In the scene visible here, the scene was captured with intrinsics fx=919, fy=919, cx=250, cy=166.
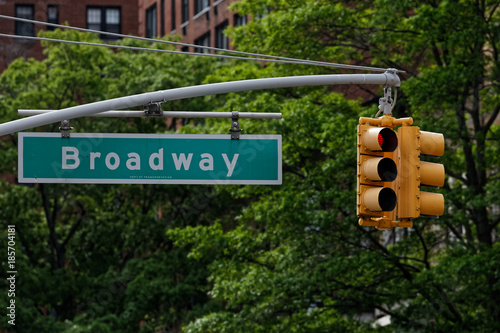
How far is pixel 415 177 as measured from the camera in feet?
26.0

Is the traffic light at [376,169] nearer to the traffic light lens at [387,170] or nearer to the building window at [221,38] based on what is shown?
the traffic light lens at [387,170]

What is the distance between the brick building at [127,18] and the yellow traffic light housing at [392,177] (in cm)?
3701

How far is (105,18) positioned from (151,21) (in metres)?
5.24

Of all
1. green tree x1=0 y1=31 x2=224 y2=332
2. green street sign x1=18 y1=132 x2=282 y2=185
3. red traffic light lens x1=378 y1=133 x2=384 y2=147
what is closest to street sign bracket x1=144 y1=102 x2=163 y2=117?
green street sign x1=18 y1=132 x2=282 y2=185

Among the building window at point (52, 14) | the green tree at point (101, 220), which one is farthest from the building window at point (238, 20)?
the building window at point (52, 14)

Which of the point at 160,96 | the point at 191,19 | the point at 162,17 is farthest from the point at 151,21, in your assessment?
the point at 160,96

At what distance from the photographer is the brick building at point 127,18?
48438 mm

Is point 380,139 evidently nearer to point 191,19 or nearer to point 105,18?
point 191,19

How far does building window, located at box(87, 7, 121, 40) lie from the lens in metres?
61.6

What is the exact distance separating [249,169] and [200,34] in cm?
4214

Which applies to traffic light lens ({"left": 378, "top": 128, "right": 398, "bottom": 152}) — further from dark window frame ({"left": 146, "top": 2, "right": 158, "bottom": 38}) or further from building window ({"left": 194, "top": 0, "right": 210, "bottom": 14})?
dark window frame ({"left": 146, "top": 2, "right": 158, "bottom": 38})

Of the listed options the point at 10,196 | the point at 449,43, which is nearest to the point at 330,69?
the point at 449,43

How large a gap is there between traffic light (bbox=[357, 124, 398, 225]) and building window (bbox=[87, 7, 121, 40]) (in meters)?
55.0

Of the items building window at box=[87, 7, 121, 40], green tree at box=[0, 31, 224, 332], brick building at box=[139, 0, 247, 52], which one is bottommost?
green tree at box=[0, 31, 224, 332]
